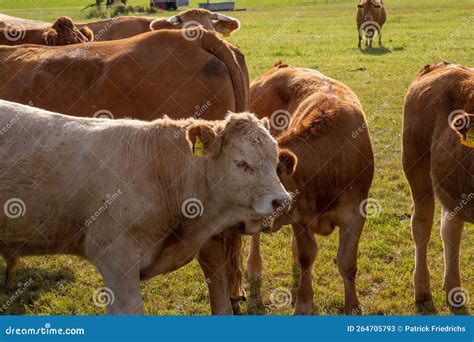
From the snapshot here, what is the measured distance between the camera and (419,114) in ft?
21.5

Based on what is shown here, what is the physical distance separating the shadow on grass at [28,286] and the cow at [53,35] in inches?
150

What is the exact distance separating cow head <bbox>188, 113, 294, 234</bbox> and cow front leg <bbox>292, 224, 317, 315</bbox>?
1423 millimetres

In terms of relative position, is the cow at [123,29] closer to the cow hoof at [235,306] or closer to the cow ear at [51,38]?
the cow ear at [51,38]

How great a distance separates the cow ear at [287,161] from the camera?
5363 mm

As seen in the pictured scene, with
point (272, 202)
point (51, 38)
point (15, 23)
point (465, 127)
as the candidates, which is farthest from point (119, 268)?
point (15, 23)

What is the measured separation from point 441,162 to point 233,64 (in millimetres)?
2024

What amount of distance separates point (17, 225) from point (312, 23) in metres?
33.4

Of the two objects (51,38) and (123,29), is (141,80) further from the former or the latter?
(123,29)

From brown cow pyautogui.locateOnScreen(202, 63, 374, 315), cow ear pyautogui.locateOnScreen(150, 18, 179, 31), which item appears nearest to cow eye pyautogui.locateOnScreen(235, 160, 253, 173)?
brown cow pyautogui.locateOnScreen(202, 63, 374, 315)

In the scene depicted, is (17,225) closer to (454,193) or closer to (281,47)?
(454,193)

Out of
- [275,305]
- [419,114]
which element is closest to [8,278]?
[275,305]

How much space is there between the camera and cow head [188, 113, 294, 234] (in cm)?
471

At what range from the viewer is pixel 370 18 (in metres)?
27.2

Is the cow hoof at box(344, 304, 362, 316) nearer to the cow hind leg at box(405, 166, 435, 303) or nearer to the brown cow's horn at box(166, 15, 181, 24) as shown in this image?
the cow hind leg at box(405, 166, 435, 303)
